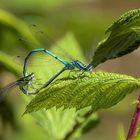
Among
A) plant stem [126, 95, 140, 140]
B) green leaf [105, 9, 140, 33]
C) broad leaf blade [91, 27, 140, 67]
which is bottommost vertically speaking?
plant stem [126, 95, 140, 140]

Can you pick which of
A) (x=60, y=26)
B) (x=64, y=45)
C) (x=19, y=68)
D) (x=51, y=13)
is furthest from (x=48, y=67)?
(x=51, y=13)

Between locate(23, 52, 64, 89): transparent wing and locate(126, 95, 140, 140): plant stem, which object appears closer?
locate(126, 95, 140, 140): plant stem

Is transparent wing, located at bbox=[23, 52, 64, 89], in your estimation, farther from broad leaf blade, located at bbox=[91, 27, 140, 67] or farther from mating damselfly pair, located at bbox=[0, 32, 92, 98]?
broad leaf blade, located at bbox=[91, 27, 140, 67]

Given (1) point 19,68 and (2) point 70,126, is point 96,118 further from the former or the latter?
(1) point 19,68

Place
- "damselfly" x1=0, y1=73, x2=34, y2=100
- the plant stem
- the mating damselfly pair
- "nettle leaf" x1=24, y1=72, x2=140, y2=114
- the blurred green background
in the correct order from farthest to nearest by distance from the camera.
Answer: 1. the blurred green background
2. "damselfly" x1=0, y1=73, x2=34, y2=100
3. the mating damselfly pair
4. "nettle leaf" x1=24, y1=72, x2=140, y2=114
5. the plant stem

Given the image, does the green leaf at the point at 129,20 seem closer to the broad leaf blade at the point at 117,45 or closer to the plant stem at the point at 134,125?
the broad leaf blade at the point at 117,45

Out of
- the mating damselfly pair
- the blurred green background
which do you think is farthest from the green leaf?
the blurred green background

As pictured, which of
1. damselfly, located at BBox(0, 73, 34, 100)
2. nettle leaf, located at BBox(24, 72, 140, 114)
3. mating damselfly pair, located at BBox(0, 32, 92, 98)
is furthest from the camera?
damselfly, located at BBox(0, 73, 34, 100)
